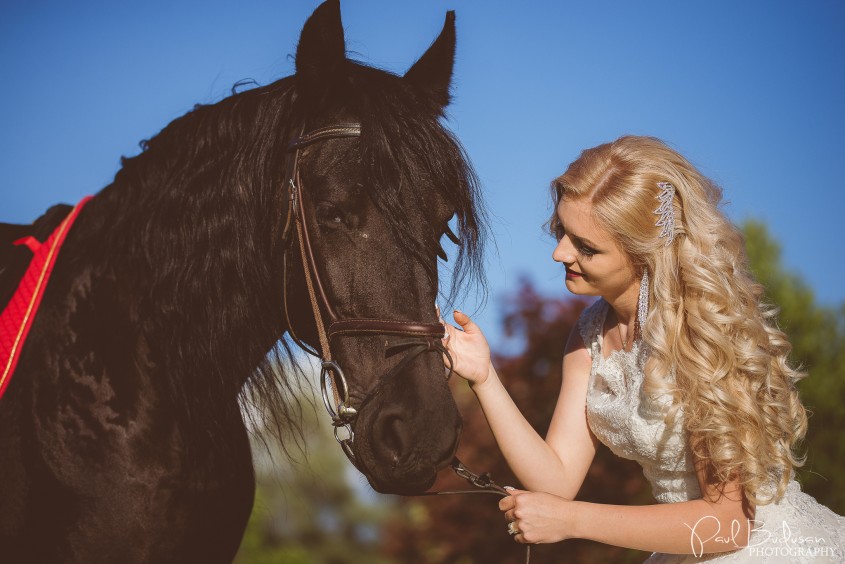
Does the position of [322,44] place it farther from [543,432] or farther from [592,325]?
[543,432]

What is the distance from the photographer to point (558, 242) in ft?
10.5

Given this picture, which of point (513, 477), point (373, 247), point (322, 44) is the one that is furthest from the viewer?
point (513, 477)

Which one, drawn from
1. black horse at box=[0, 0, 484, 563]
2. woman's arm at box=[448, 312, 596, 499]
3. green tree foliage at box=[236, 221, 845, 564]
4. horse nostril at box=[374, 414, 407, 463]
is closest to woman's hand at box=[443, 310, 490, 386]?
woman's arm at box=[448, 312, 596, 499]

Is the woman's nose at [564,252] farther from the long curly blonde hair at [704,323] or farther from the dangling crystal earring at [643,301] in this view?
the dangling crystal earring at [643,301]

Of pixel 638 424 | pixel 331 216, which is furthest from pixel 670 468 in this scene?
pixel 331 216

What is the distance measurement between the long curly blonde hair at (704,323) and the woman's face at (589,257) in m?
0.04

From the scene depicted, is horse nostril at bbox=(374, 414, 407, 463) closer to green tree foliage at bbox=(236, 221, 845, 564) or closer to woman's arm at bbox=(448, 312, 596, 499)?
woman's arm at bbox=(448, 312, 596, 499)

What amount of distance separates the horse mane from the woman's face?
0.55 metres

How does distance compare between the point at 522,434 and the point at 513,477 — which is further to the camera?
the point at 513,477

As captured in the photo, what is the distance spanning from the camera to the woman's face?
3.02 m

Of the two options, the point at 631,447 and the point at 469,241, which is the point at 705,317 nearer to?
the point at 631,447

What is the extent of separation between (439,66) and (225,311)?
1.41 metres

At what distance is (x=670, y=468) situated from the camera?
9.96 ft
